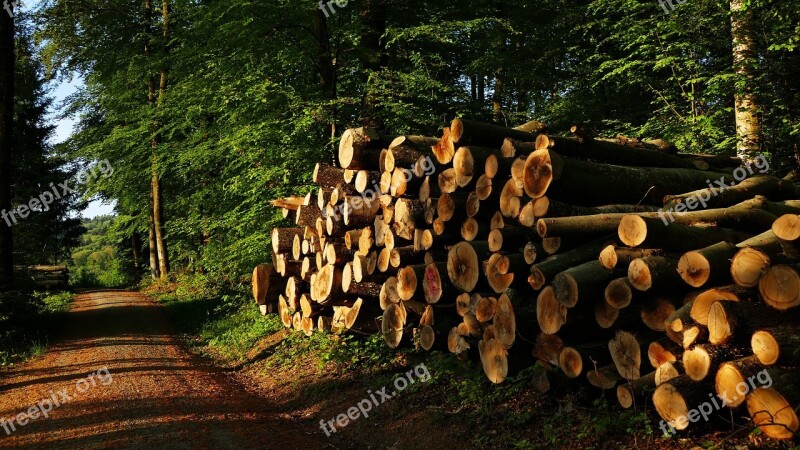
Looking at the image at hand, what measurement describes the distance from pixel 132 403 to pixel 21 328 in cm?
653

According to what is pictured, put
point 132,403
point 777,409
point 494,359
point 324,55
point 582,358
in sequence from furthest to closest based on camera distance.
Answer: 1. point 324,55
2. point 132,403
3. point 494,359
4. point 582,358
5. point 777,409

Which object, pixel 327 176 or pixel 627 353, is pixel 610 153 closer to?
pixel 627 353

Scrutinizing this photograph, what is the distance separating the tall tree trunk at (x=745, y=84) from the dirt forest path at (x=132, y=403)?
330 inches

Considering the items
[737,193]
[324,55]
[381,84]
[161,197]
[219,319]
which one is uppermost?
[324,55]

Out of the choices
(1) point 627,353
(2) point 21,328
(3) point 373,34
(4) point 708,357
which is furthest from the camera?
(3) point 373,34

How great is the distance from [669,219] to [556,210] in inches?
41.2

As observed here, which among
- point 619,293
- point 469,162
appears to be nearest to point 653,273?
point 619,293

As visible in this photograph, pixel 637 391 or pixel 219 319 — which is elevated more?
pixel 637 391

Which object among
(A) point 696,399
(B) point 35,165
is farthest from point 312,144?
(B) point 35,165

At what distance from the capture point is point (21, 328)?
39.7 ft

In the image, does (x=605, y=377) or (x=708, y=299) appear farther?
(x=605, y=377)

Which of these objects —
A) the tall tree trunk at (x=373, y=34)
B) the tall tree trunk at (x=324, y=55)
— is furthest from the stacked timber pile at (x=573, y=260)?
the tall tree trunk at (x=373, y=34)

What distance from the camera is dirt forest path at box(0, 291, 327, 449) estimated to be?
6.06m

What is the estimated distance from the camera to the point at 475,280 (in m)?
6.29
